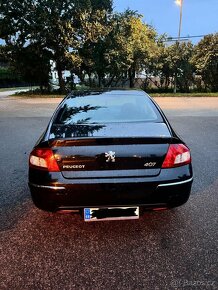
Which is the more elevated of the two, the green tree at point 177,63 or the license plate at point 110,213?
the green tree at point 177,63

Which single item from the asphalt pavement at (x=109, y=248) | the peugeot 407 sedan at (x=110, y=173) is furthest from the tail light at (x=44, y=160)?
the asphalt pavement at (x=109, y=248)

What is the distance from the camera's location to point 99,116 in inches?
140

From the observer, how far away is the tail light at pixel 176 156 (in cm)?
290

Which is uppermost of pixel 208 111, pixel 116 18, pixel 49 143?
pixel 116 18

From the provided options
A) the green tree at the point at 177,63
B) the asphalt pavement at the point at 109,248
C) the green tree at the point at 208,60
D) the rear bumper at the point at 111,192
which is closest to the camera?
the asphalt pavement at the point at 109,248

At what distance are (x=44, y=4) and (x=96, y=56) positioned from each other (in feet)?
13.8

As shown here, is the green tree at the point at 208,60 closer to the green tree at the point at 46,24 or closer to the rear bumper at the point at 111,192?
the green tree at the point at 46,24

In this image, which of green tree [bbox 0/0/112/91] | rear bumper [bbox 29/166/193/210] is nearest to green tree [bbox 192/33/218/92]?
green tree [bbox 0/0/112/91]

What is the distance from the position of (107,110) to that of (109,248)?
160 centimetres

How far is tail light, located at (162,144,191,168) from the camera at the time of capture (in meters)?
2.90

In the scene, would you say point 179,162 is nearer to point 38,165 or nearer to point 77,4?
point 38,165

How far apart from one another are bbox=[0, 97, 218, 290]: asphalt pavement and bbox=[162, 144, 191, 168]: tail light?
0.73 metres

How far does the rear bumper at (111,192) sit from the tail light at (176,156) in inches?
3.0

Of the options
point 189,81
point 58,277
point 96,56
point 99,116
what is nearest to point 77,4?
point 96,56
